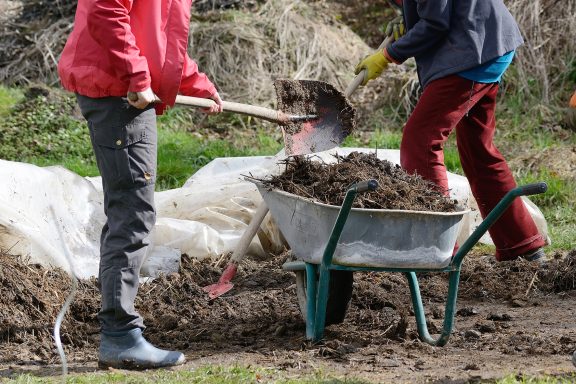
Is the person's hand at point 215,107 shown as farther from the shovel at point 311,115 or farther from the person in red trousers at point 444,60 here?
the person in red trousers at point 444,60

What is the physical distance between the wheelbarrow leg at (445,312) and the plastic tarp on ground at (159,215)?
973 millimetres

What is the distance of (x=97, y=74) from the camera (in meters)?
3.67

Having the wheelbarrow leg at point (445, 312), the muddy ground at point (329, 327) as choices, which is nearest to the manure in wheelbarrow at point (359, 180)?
the wheelbarrow leg at point (445, 312)

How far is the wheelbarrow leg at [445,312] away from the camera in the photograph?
399cm

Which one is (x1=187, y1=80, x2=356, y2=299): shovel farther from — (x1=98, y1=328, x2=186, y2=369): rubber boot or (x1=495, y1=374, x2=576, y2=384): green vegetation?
(x1=495, y1=374, x2=576, y2=384): green vegetation

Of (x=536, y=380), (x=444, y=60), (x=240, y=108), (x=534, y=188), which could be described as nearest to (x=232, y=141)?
(x=444, y=60)

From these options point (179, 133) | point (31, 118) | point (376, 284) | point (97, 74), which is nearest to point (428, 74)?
point (376, 284)

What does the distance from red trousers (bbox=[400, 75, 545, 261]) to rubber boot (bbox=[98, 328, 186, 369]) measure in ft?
5.98

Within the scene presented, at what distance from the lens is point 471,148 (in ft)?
18.0

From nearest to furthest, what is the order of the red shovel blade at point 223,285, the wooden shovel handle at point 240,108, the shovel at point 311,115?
the wooden shovel handle at point 240,108, the red shovel blade at point 223,285, the shovel at point 311,115

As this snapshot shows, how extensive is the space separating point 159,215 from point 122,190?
224 cm

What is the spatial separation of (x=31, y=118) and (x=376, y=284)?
4.07 meters

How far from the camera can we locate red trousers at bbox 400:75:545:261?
16.7ft

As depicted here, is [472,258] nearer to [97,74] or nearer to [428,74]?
[428,74]
